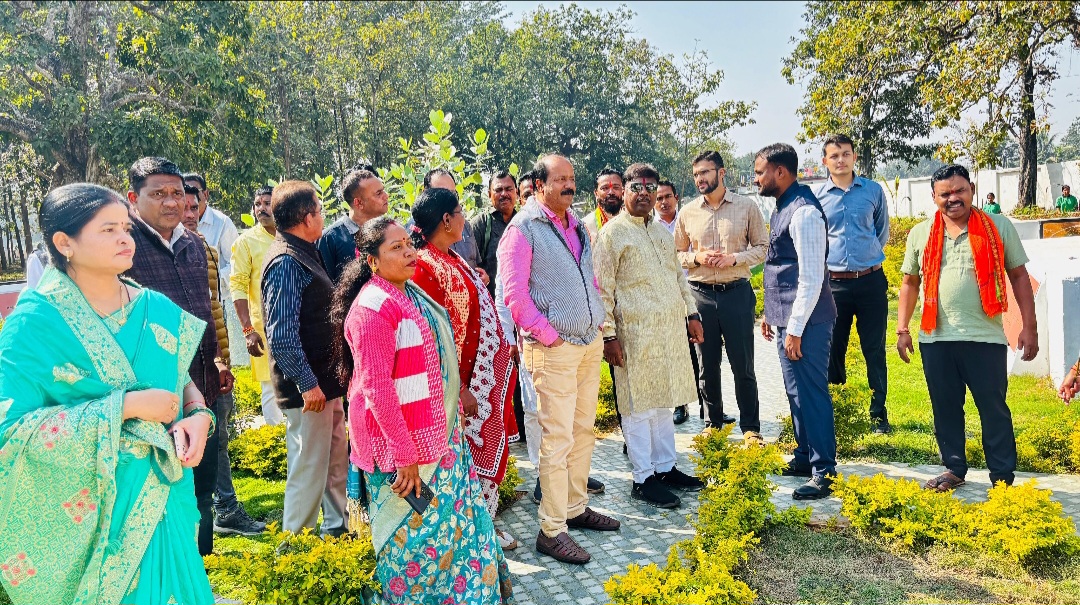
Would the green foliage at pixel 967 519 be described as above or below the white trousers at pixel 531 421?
below

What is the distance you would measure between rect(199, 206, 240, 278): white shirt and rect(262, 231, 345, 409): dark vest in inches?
118

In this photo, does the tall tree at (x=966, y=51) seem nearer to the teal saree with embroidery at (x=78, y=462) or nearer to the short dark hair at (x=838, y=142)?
the short dark hair at (x=838, y=142)

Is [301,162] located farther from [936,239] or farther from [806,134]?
[936,239]

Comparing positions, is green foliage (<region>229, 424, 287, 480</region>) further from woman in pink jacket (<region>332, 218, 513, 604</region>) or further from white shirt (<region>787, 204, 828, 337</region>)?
white shirt (<region>787, 204, 828, 337</region>)

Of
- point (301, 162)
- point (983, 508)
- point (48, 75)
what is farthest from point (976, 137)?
point (301, 162)

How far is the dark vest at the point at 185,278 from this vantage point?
363 centimetres

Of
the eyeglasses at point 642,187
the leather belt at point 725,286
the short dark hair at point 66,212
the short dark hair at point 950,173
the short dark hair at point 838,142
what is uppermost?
the short dark hair at point 838,142

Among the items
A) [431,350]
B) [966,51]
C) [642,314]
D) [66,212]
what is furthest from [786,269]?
[966,51]

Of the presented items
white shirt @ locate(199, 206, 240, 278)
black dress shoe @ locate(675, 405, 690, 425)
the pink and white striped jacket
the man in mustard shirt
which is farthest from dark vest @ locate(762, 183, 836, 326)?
white shirt @ locate(199, 206, 240, 278)

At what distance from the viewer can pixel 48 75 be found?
18312 mm

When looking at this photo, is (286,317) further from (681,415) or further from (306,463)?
(681,415)

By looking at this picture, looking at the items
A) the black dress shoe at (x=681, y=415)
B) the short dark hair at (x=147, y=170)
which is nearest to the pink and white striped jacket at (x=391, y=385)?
the short dark hair at (x=147, y=170)

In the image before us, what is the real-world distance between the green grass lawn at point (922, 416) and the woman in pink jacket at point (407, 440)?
344 cm

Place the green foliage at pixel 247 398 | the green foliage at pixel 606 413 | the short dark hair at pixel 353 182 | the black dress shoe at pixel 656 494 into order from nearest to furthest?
the short dark hair at pixel 353 182
the black dress shoe at pixel 656 494
the green foliage at pixel 606 413
the green foliage at pixel 247 398
